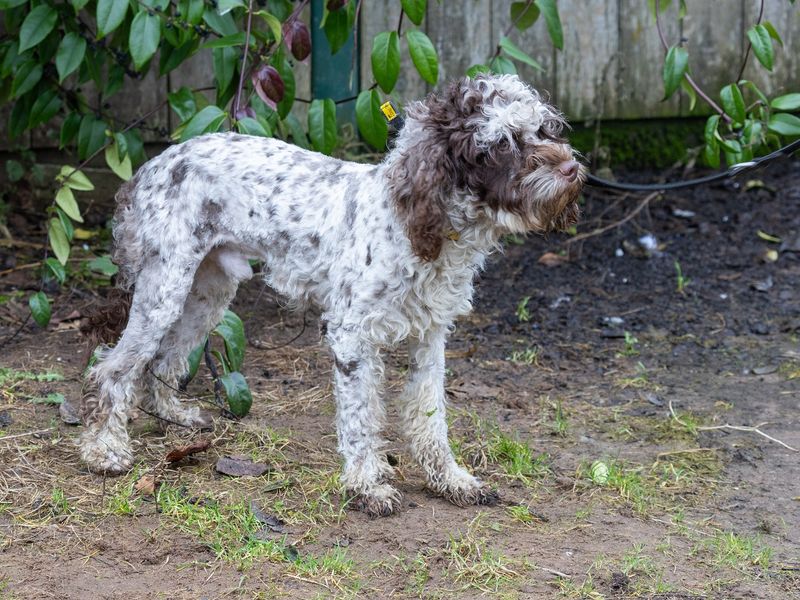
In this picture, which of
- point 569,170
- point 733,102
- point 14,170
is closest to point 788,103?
point 733,102

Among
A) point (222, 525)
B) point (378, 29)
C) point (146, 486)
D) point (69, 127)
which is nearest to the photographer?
point (222, 525)

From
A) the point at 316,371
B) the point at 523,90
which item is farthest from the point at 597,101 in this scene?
the point at 523,90

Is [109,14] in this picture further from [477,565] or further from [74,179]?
[477,565]

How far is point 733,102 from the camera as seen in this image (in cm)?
493

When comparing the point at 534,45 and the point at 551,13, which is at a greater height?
the point at 551,13

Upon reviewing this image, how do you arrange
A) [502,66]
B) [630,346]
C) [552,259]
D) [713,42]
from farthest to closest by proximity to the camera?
[713,42]
[552,259]
[630,346]
[502,66]

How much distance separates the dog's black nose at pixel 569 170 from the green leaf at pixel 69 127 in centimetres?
294

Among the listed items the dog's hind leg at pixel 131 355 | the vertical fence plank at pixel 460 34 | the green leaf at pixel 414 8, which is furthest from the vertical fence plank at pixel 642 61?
the dog's hind leg at pixel 131 355

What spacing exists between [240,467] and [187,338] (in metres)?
0.66

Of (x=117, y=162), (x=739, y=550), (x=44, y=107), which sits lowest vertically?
(x=739, y=550)

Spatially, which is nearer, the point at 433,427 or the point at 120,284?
the point at 433,427

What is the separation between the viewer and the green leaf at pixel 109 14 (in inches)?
178

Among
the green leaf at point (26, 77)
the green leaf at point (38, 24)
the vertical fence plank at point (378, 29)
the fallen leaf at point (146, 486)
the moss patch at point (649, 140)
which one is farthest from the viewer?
the moss patch at point (649, 140)

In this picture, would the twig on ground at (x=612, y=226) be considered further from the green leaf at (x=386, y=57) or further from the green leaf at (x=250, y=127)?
the green leaf at (x=250, y=127)
